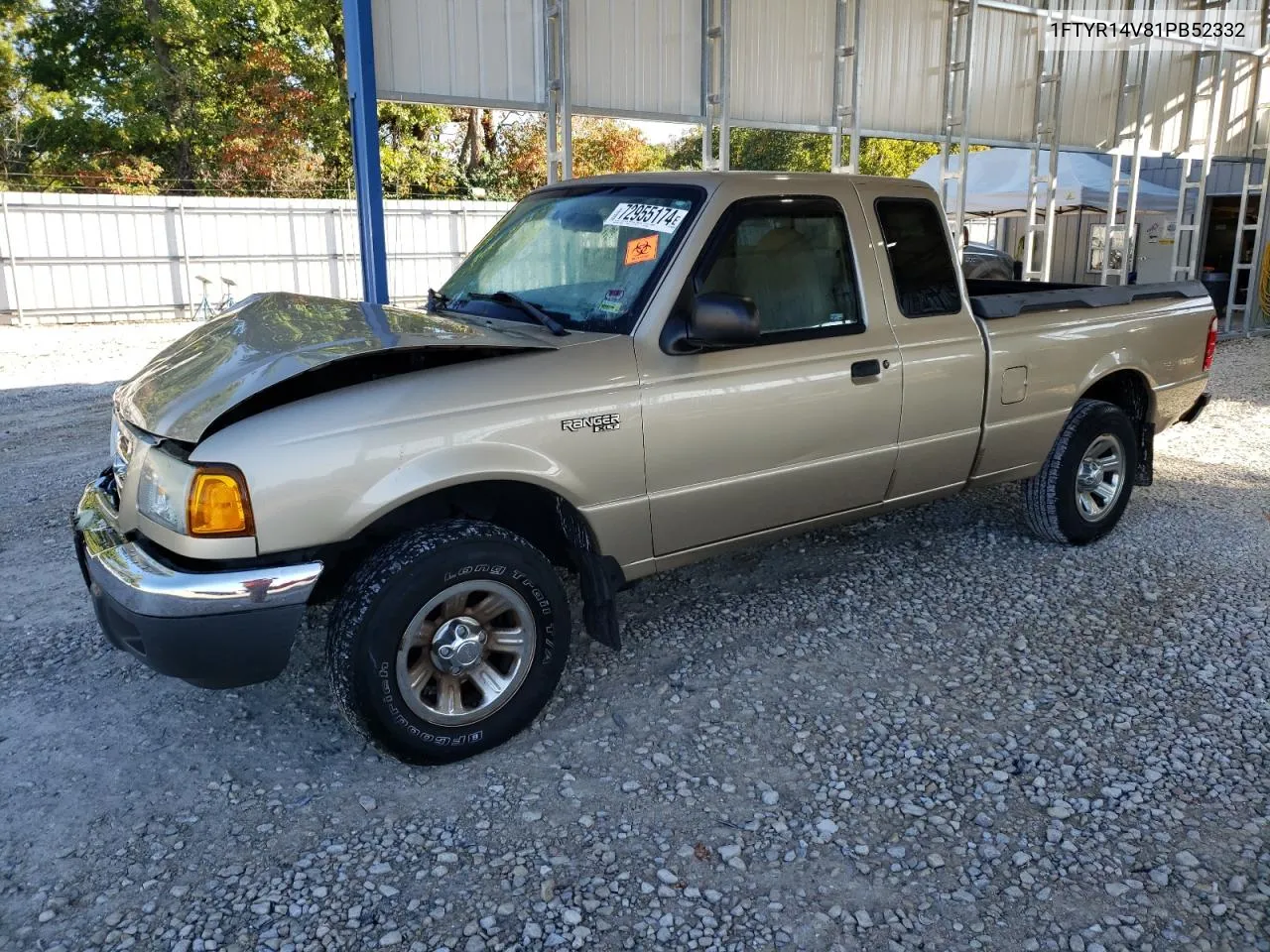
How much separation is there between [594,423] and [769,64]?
7724mm

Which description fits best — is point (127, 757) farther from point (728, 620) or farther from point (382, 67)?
point (382, 67)

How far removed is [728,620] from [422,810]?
1.80m

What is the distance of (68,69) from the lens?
25266 millimetres

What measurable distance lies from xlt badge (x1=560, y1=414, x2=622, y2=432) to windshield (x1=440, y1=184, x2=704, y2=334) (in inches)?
14.0

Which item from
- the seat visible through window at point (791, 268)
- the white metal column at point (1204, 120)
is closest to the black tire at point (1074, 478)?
the seat visible through window at point (791, 268)

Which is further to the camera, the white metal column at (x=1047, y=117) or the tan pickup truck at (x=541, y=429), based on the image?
the white metal column at (x=1047, y=117)

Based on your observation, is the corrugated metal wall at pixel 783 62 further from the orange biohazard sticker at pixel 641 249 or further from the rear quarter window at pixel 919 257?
the orange biohazard sticker at pixel 641 249

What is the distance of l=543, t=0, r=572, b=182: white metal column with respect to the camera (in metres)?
8.47

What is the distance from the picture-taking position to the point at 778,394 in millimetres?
3916

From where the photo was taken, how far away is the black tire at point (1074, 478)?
5199 mm

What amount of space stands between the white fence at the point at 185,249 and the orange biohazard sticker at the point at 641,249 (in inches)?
595

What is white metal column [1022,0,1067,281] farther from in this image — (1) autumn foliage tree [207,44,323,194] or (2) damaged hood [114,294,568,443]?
(1) autumn foliage tree [207,44,323,194]

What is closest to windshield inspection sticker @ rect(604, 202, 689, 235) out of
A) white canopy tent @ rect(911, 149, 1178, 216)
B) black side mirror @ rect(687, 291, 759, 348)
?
black side mirror @ rect(687, 291, 759, 348)

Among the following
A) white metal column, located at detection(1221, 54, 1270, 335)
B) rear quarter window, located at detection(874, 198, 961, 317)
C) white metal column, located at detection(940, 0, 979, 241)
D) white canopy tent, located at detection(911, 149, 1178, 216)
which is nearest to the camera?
rear quarter window, located at detection(874, 198, 961, 317)
